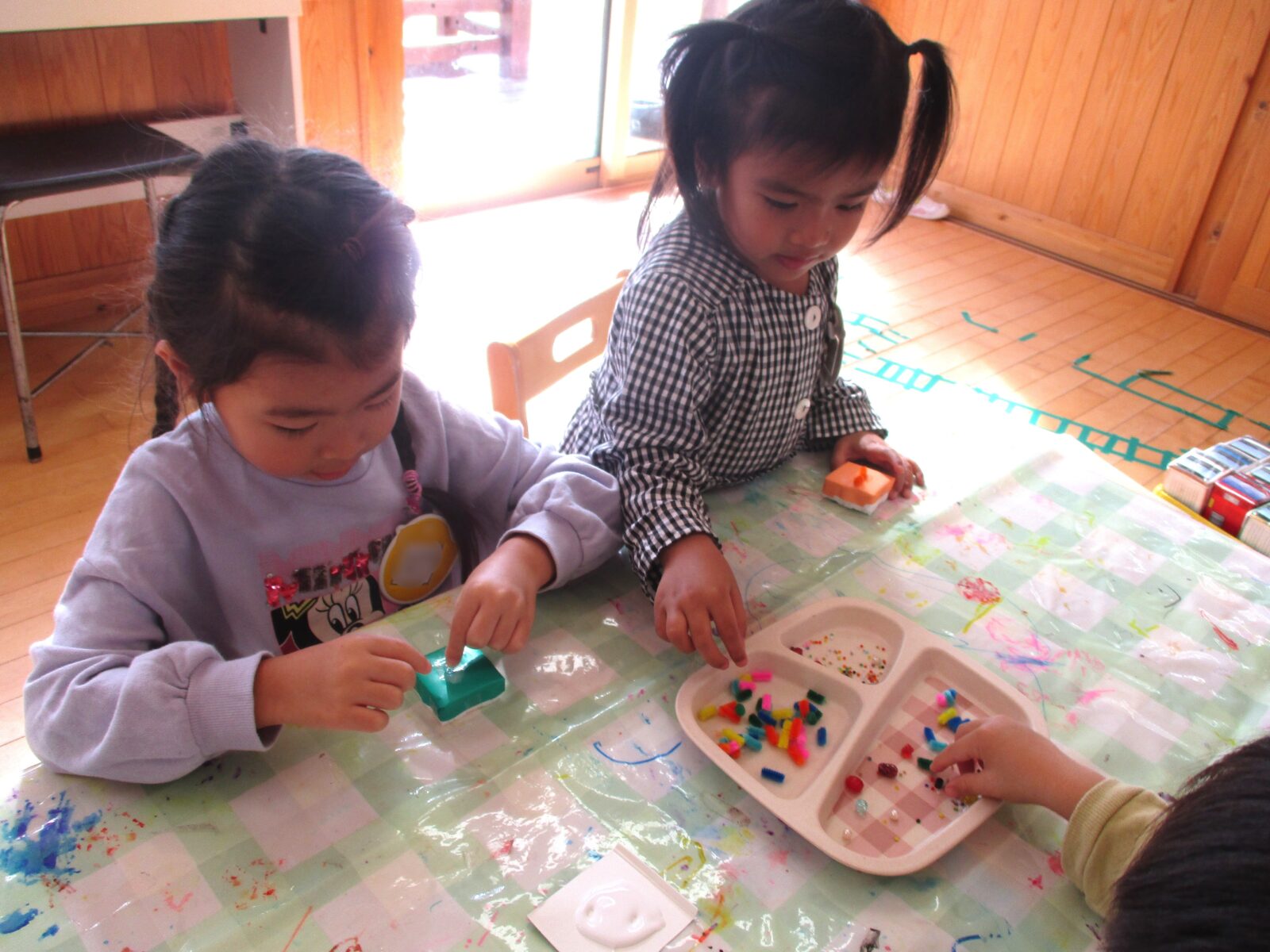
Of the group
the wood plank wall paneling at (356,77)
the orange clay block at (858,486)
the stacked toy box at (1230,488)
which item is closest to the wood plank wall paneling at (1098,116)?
the stacked toy box at (1230,488)

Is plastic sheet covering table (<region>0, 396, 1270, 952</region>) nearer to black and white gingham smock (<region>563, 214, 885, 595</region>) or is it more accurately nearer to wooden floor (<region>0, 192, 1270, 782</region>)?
black and white gingham smock (<region>563, 214, 885, 595</region>)

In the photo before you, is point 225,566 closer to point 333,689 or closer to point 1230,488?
point 333,689

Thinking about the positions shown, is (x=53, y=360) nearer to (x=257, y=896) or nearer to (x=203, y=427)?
(x=203, y=427)

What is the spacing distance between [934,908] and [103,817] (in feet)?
1.76

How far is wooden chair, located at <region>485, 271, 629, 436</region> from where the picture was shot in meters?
1.08

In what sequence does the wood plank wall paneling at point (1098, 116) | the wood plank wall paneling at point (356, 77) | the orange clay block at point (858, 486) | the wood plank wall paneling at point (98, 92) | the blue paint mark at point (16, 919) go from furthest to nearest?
the wood plank wall paneling at point (1098, 116), the wood plank wall paneling at point (356, 77), the wood plank wall paneling at point (98, 92), the orange clay block at point (858, 486), the blue paint mark at point (16, 919)

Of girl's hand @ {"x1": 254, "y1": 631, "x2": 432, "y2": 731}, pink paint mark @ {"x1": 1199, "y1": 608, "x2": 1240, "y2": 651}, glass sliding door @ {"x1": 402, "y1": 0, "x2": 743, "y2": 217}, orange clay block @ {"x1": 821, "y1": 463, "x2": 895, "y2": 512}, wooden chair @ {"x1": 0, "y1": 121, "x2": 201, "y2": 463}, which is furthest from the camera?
glass sliding door @ {"x1": 402, "y1": 0, "x2": 743, "y2": 217}

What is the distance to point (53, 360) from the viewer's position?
2.27m

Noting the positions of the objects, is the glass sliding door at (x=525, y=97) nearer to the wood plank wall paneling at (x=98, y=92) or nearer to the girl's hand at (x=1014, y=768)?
the wood plank wall paneling at (x=98, y=92)

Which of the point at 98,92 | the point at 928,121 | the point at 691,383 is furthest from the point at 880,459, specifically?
the point at 98,92

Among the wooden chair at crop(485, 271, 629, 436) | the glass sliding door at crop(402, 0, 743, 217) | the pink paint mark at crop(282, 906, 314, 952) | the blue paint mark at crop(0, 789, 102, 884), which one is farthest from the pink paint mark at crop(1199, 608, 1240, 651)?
the glass sliding door at crop(402, 0, 743, 217)

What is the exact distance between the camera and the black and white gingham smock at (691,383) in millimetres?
948

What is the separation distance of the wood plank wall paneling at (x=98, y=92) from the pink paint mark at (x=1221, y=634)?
7.22 ft

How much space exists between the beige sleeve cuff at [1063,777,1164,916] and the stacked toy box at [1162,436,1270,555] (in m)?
0.82
